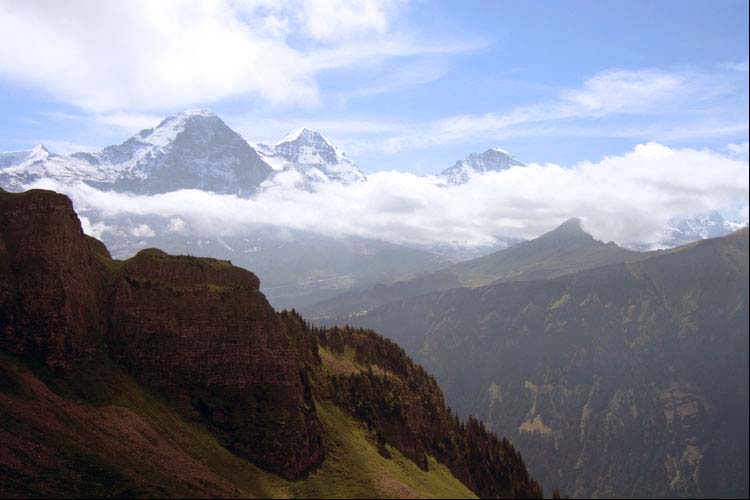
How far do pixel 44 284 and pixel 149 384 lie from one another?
34.6 metres

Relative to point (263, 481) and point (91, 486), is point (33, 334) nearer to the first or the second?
point (91, 486)

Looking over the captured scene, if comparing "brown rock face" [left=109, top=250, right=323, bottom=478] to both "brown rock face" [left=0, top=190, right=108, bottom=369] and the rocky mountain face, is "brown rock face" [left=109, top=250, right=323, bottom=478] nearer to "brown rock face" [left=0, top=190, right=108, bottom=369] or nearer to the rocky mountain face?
the rocky mountain face

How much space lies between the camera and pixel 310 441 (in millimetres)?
161625

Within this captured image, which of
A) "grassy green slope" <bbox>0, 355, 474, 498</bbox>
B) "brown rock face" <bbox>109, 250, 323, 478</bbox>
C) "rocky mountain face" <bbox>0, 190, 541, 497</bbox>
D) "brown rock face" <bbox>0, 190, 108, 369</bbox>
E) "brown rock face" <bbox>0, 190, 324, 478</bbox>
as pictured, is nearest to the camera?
"grassy green slope" <bbox>0, 355, 474, 498</bbox>

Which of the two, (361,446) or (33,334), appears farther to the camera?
Answer: (361,446)

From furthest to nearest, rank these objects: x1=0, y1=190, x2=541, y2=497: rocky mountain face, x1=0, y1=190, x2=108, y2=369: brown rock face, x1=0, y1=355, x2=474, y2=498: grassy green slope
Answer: x1=0, y1=190, x2=108, y2=369: brown rock face → x1=0, y1=190, x2=541, y2=497: rocky mountain face → x1=0, y1=355, x2=474, y2=498: grassy green slope

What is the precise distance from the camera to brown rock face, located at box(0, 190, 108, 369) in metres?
136

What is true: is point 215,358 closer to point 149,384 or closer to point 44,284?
point 149,384

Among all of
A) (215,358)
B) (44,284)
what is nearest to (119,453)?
(215,358)

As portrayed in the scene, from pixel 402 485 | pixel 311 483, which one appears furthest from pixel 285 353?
pixel 402 485

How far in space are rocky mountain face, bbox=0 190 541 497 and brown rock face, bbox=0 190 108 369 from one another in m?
0.27

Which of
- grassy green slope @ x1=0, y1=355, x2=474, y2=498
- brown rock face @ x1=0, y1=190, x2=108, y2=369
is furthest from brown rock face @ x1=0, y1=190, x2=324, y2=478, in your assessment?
grassy green slope @ x1=0, y1=355, x2=474, y2=498

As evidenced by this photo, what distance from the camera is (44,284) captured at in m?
139

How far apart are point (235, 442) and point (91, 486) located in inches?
1747
